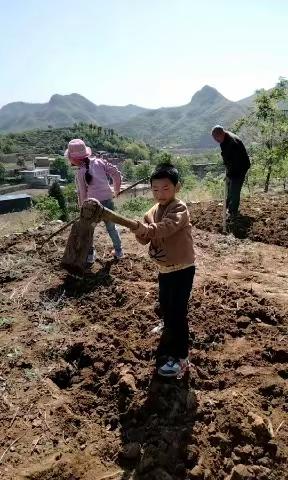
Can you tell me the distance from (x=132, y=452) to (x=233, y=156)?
17.4ft

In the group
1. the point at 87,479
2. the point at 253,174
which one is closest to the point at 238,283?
the point at 87,479

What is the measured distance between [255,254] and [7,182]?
255ft

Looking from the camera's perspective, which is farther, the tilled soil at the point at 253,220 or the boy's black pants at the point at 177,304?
the tilled soil at the point at 253,220

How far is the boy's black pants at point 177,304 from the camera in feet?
9.64

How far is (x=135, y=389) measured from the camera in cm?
294

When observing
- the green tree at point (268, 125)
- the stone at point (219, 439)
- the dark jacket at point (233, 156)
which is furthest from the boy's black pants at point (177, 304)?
the green tree at point (268, 125)

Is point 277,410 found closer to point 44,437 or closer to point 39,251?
point 44,437

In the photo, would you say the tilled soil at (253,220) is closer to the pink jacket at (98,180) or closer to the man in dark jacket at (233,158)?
the man in dark jacket at (233,158)

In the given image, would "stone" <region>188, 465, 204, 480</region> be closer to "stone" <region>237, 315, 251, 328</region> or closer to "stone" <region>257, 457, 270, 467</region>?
"stone" <region>257, 457, 270, 467</region>

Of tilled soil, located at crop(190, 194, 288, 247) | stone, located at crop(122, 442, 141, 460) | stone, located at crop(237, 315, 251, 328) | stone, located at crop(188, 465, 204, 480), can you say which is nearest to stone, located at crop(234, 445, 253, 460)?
stone, located at crop(188, 465, 204, 480)

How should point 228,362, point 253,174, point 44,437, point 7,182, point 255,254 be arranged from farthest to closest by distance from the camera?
point 7,182 < point 253,174 < point 255,254 < point 228,362 < point 44,437

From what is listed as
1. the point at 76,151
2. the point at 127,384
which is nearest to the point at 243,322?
the point at 127,384

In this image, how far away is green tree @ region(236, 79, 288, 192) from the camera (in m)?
14.1

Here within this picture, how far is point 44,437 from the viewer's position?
2.63 meters
